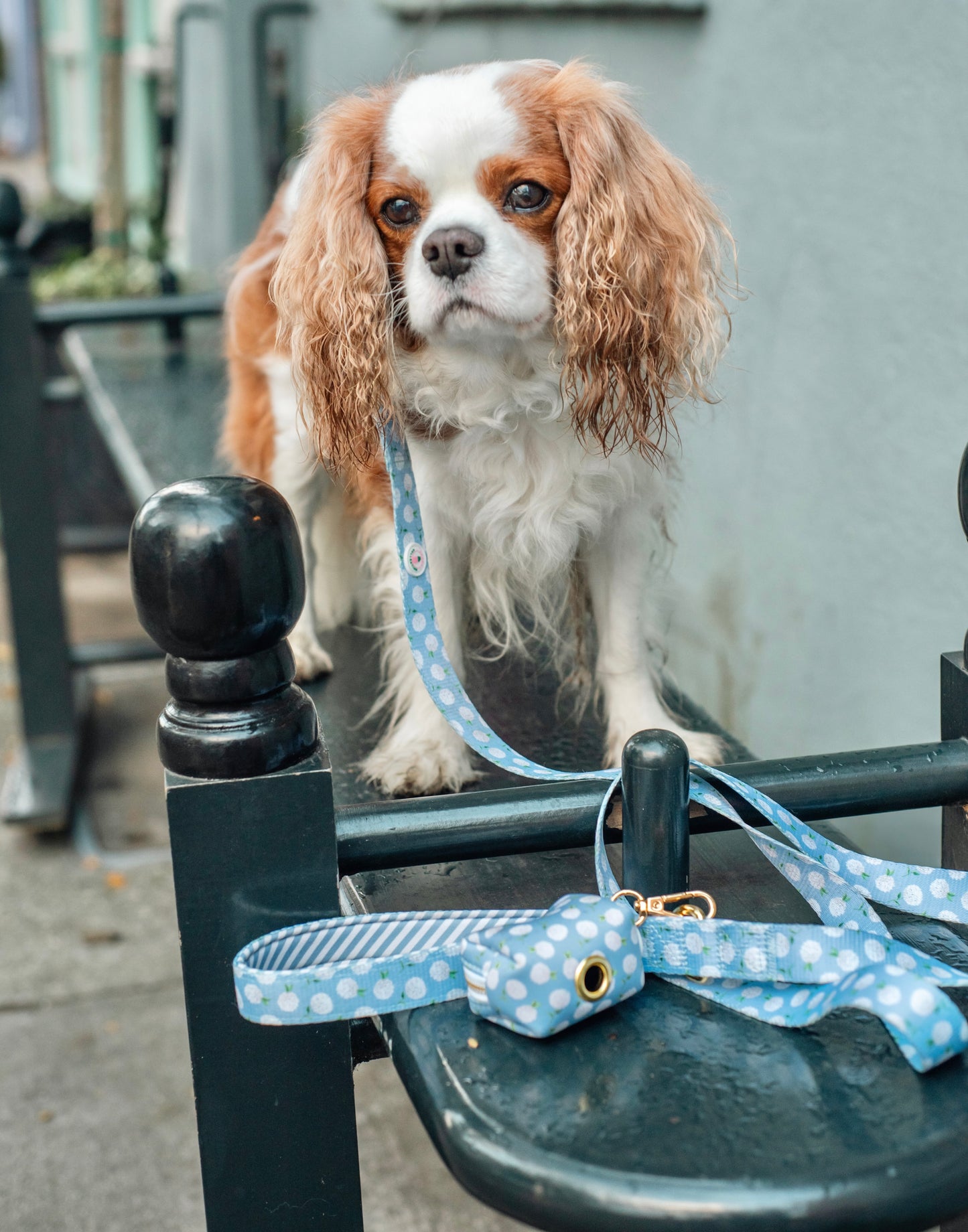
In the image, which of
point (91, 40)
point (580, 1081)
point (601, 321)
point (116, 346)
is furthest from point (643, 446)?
point (91, 40)

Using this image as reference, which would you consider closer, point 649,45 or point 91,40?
point 649,45

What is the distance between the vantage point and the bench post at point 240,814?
892 mm

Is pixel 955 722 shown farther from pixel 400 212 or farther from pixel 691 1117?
pixel 400 212

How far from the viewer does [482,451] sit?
142 centimetres

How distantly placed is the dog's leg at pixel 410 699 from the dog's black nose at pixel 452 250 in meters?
0.34

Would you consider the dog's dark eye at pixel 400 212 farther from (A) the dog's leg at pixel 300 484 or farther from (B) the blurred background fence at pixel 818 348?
(A) the dog's leg at pixel 300 484

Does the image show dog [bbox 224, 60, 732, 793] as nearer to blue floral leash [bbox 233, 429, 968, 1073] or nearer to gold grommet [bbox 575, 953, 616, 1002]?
blue floral leash [bbox 233, 429, 968, 1073]

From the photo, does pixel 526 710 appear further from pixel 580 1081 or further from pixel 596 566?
pixel 580 1081

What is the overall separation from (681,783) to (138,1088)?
Answer: 2.12 m

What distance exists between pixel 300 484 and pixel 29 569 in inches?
80.2

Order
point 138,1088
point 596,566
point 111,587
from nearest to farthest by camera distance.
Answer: point 596,566, point 138,1088, point 111,587

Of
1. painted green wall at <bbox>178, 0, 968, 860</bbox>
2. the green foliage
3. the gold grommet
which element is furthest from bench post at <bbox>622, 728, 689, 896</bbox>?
the green foliage

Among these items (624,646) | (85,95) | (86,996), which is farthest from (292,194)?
(85,95)

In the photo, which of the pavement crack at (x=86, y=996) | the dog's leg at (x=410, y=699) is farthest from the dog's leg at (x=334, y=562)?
the pavement crack at (x=86, y=996)
